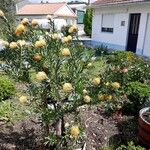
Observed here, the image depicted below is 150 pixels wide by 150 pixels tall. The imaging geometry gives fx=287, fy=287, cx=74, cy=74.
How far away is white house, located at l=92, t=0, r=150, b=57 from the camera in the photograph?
1476 cm

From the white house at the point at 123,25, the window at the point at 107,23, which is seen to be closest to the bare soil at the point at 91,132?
the white house at the point at 123,25

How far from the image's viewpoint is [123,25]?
1702cm

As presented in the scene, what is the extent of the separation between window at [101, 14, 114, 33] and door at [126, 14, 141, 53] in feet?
7.68

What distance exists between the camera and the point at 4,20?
3578mm

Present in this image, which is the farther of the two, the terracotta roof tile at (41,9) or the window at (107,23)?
the terracotta roof tile at (41,9)

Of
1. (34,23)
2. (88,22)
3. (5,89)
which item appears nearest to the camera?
(34,23)

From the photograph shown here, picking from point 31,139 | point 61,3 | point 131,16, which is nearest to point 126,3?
point 131,16

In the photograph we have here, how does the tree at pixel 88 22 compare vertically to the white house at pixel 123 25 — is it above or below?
below

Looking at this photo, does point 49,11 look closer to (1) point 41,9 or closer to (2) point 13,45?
(1) point 41,9

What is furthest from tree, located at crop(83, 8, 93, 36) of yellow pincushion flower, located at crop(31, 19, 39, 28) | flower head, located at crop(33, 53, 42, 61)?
flower head, located at crop(33, 53, 42, 61)

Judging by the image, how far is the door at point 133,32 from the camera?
16.0 metres

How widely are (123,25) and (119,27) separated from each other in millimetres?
419

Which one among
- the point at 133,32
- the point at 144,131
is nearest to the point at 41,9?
the point at 133,32

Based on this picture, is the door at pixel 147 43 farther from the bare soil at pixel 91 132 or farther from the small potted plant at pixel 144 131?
the small potted plant at pixel 144 131
